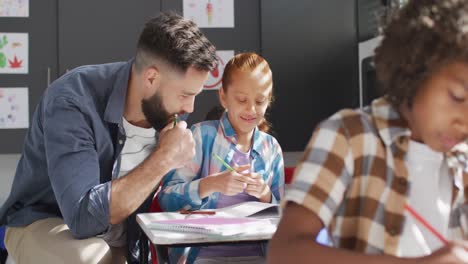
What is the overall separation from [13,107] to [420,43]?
370cm

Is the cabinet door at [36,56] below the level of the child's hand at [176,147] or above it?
above

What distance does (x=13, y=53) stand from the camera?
4.05m

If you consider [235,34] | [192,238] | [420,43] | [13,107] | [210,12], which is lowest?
[192,238]

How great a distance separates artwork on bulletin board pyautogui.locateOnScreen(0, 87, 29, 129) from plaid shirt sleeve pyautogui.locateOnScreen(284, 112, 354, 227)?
360 cm

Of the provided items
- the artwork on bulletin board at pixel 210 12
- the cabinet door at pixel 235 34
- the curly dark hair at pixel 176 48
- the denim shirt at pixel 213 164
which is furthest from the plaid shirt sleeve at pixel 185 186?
the artwork on bulletin board at pixel 210 12

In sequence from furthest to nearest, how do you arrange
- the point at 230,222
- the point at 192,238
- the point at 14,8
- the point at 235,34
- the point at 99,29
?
the point at 235,34 → the point at 99,29 → the point at 14,8 → the point at 230,222 → the point at 192,238

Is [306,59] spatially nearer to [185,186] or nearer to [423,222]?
[185,186]

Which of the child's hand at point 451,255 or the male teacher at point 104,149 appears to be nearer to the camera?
the child's hand at point 451,255

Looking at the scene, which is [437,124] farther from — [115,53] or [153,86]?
[115,53]

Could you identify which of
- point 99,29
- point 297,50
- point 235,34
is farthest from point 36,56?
point 297,50

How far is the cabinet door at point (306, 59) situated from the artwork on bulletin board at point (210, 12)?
0.85ft

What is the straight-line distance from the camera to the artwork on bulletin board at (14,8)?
403 cm

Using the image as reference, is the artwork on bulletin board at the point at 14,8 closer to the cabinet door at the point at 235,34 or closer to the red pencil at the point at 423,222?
the cabinet door at the point at 235,34

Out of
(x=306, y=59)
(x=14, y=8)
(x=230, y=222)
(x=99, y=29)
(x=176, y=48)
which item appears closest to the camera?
(x=230, y=222)
